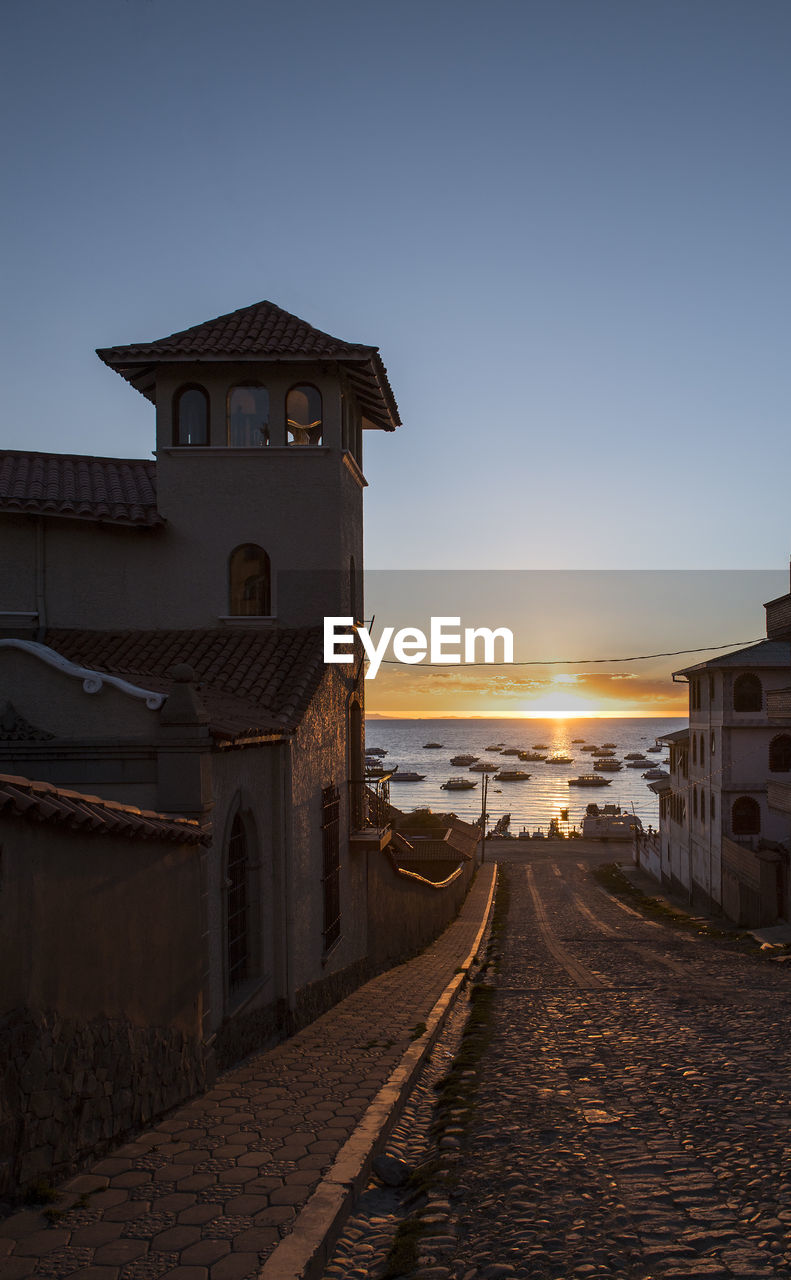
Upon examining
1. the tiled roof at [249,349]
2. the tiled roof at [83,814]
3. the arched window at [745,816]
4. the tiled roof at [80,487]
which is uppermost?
the tiled roof at [249,349]

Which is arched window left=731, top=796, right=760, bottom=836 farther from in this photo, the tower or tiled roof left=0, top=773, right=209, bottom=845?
tiled roof left=0, top=773, right=209, bottom=845

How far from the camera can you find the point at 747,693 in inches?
1629

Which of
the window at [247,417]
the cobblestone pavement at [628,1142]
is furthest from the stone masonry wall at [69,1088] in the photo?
the window at [247,417]

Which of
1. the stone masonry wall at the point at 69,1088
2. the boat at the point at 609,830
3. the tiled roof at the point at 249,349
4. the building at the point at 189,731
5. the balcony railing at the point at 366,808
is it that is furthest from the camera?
the boat at the point at 609,830

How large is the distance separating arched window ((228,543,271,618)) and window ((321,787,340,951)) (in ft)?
11.8

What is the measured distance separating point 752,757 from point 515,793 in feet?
382

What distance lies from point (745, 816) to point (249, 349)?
32483 millimetres

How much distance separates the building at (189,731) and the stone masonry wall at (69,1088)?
0.08 feet

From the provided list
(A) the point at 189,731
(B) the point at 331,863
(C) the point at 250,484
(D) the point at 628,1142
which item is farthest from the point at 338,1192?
(C) the point at 250,484

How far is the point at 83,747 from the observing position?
9117 mm

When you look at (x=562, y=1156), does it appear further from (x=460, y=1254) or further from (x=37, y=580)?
(x=37, y=580)

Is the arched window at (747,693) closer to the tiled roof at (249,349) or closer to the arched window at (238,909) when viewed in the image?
the tiled roof at (249,349)

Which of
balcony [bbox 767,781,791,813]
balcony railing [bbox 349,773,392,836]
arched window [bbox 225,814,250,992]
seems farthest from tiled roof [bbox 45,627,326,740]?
balcony [bbox 767,781,791,813]

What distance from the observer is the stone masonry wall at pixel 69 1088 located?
5562mm
